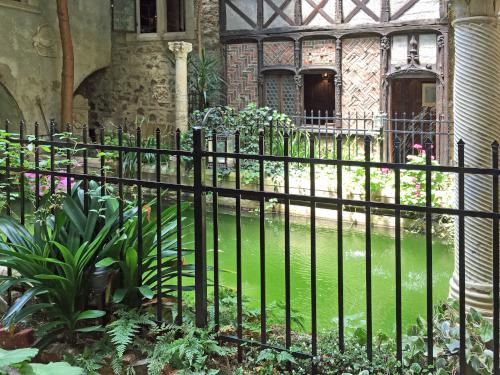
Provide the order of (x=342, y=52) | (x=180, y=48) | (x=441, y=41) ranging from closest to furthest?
(x=441, y=41), (x=180, y=48), (x=342, y=52)

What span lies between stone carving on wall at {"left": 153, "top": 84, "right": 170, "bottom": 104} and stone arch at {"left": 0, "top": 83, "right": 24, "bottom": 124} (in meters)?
3.30

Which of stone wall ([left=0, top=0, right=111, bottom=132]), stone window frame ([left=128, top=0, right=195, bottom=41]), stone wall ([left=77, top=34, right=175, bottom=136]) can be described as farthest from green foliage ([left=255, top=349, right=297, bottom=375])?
stone window frame ([left=128, top=0, right=195, bottom=41])

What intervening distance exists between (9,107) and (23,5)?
2181 millimetres

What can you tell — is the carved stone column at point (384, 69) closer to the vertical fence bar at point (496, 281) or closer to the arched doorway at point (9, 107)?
the arched doorway at point (9, 107)

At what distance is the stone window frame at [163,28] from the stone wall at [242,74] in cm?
111

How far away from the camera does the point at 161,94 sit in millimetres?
14820

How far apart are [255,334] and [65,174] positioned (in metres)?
1.50

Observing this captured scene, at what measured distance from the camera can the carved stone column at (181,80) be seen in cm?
1212

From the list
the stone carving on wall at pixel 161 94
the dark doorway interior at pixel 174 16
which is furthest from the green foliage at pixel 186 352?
the dark doorway interior at pixel 174 16

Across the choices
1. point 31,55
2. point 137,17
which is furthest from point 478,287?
point 137,17

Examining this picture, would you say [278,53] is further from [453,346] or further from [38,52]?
[453,346]

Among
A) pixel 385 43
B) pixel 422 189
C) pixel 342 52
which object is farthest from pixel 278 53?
pixel 422 189

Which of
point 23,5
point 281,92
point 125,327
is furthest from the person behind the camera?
point 281,92

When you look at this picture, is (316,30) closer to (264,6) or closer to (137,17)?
(264,6)
